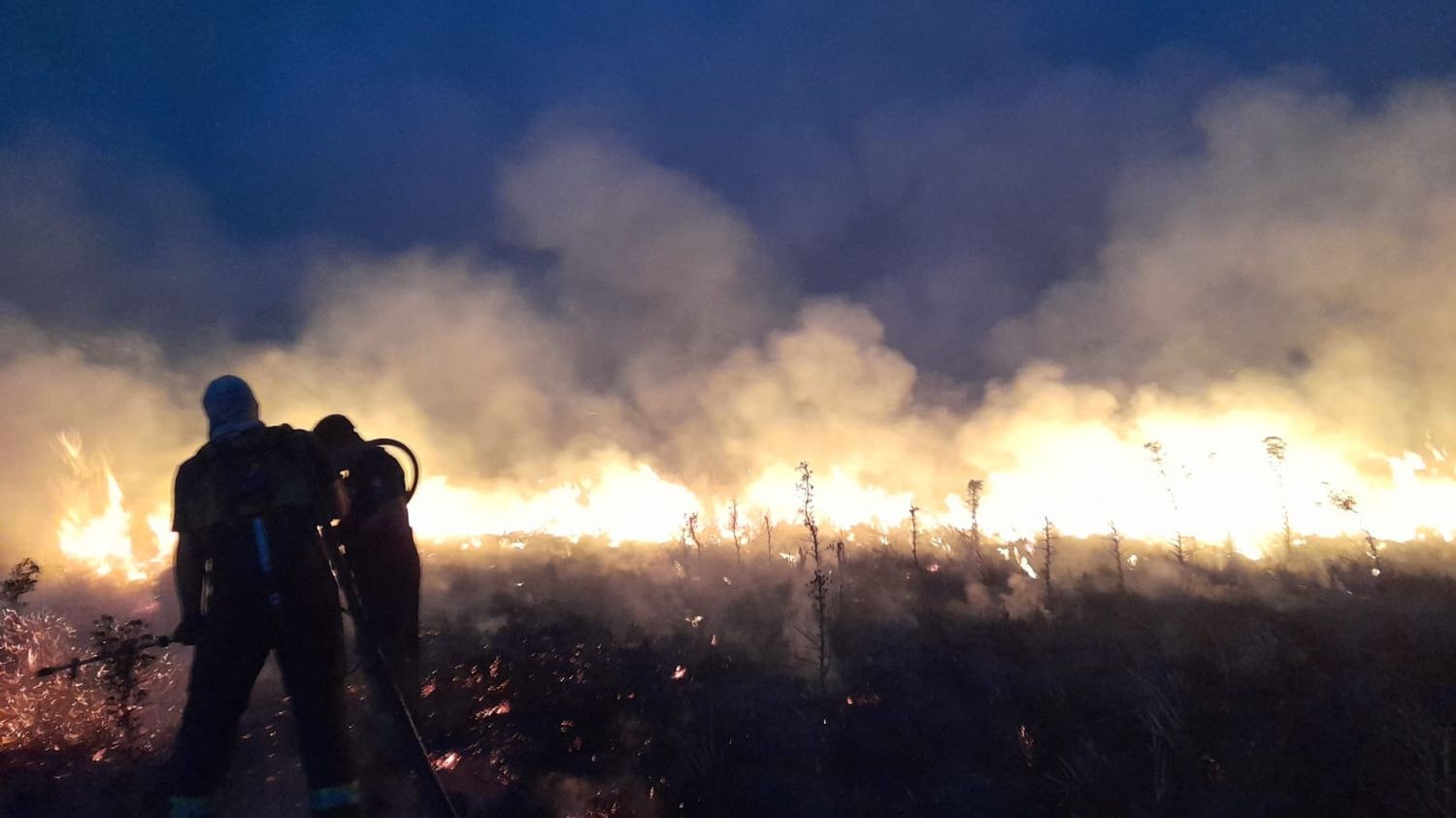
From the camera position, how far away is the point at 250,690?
297cm

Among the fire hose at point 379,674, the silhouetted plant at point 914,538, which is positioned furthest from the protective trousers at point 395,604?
the silhouetted plant at point 914,538

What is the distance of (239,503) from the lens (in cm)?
317

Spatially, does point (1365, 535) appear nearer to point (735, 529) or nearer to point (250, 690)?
point (735, 529)

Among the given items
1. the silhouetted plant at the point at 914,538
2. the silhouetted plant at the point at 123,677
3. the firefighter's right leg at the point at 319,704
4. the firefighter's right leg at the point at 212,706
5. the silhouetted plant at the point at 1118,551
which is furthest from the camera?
the silhouetted plant at the point at 914,538

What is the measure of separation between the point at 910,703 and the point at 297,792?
17.2ft

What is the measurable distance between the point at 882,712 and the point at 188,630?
538 cm

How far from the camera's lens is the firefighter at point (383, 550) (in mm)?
4910

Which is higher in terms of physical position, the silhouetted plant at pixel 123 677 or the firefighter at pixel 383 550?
the firefighter at pixel 383 550

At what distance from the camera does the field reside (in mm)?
4641

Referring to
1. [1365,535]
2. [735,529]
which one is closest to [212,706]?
[735,529]

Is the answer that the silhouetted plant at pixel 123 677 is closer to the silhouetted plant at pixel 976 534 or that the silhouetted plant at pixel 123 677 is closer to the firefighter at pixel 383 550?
the firefighter at pixel 383 550

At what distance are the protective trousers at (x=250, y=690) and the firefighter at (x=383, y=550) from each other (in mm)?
1832

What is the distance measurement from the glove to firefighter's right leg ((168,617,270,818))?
0.08 meters

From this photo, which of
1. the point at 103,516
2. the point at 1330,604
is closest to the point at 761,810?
the point at 1330,604
